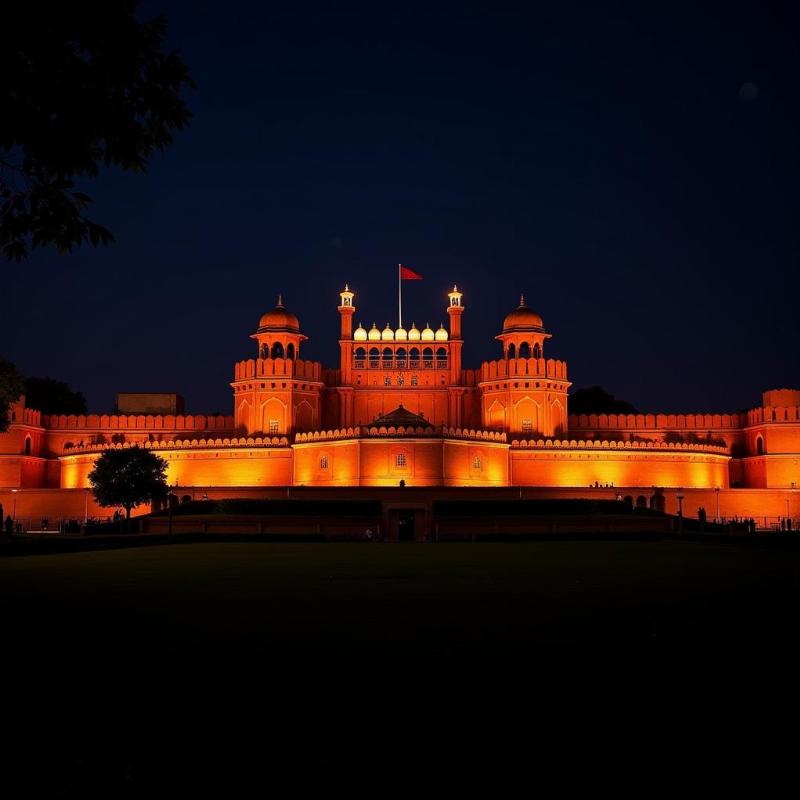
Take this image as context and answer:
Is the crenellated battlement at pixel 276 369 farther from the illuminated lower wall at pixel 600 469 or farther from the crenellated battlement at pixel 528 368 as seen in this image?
the illuminated lower wall at pixel 600 469

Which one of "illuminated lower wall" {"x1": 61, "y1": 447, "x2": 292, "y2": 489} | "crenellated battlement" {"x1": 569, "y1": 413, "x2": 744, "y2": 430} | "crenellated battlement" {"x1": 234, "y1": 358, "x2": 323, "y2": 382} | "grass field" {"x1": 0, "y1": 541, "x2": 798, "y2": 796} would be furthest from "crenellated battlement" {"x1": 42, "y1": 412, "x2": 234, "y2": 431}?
"grass field" {"x1": 0, "y1": 541, "x2": 798, "y2": 796}

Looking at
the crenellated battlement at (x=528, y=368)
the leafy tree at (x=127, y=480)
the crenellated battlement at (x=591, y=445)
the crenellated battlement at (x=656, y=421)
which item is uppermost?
the crenellated battlement at (x=528, y=368)

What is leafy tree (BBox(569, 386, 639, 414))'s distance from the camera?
8512 centimetres

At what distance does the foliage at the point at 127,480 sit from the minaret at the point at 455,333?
2350 centimetres

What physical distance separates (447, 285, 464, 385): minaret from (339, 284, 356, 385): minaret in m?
6.93

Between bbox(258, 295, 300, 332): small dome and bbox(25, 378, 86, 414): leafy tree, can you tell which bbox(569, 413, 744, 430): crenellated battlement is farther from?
bbox(25, 378, 86, 414): leafy tree

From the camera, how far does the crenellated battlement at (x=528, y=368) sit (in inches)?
2344

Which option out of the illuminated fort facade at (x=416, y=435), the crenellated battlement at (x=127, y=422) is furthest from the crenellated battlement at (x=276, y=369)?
the crenellated battlement at (x=127, y=422)

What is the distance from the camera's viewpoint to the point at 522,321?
6203 cm

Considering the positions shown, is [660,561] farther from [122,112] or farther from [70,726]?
[70,726]

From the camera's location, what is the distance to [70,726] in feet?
18.4

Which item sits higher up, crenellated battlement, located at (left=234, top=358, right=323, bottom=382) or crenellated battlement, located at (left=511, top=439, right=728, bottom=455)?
crenellated battlement, located at (left=234, top=358, right=323, bottom=382)

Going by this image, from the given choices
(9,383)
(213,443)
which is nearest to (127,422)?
(213,443)

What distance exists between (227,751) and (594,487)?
4860cm
